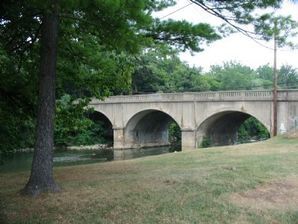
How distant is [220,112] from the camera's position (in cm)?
3316

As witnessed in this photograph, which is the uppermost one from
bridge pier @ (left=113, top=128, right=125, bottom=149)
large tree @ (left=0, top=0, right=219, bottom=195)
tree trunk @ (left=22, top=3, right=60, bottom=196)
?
large tree @ (left=0, top=0, right=219, bottom=195)

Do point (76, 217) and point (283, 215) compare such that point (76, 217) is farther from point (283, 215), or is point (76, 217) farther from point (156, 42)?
point (156, 42)

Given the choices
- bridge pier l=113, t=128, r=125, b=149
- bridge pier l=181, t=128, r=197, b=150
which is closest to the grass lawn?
bridge pier l=181, t=128, r=197, b=150

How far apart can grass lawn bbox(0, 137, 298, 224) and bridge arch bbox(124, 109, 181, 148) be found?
30.6 m

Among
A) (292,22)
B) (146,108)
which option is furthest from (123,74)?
(146,108)

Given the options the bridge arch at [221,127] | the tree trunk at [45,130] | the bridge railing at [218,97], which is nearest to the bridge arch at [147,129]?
the bridge railing at [218,97]

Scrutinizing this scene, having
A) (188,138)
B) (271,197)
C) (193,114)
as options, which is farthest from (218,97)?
(271,197)

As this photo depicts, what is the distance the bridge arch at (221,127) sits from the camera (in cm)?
3523

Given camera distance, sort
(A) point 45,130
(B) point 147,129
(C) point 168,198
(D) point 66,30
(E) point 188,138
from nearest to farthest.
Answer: (C) point 168,198 → (A) point 45,130 → (D) point 66,30 → (E) point 188,138 → (B) point 147,129

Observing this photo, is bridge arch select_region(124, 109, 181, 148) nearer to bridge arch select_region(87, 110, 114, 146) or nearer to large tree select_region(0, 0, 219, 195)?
bridge arch select_region(87, 110, 114, 146)

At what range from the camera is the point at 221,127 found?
129 ft

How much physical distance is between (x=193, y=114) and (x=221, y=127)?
4.79 m

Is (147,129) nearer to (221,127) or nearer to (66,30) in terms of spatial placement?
A: (221,127)

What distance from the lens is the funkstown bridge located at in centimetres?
2942
